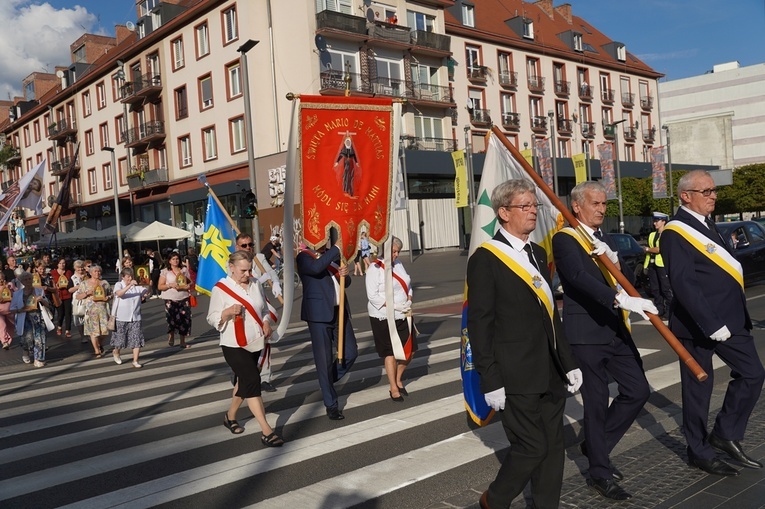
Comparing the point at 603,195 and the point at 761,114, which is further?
the point at 761,114

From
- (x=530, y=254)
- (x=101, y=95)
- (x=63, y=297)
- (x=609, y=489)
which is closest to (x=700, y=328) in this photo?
(x=609, y=489)

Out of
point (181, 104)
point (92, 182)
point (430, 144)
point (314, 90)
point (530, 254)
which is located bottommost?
point (530, 254)

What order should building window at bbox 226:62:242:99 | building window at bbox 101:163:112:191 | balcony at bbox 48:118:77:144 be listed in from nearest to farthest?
building window at bbox 226:62:242:99
building window at bbox 101:163:112:191
balcony at bbox 48:118:77:144

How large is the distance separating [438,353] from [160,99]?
39069mm

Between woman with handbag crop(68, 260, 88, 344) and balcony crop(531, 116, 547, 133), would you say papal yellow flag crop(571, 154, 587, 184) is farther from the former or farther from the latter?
woman with handbag crop(68, 260, 88, 344)

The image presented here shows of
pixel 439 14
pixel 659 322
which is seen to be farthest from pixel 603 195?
pixel 439 14

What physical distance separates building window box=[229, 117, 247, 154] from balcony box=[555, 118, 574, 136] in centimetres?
2215

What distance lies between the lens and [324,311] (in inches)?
273

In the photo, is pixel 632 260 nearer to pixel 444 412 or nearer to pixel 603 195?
pixel 444 412

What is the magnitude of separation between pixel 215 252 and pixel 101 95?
46255 mm

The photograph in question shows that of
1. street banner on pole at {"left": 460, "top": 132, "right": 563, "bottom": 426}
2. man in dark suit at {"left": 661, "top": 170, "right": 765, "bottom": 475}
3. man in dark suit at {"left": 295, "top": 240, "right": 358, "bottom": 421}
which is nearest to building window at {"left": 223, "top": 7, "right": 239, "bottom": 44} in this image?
man in dark suit at {"left": 295, "top": 240, "right": 358, "bottom": 421}

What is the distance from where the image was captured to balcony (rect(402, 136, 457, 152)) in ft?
125

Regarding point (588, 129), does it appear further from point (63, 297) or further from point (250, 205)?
point (63, 297)

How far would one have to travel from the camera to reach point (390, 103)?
26.0 ft
